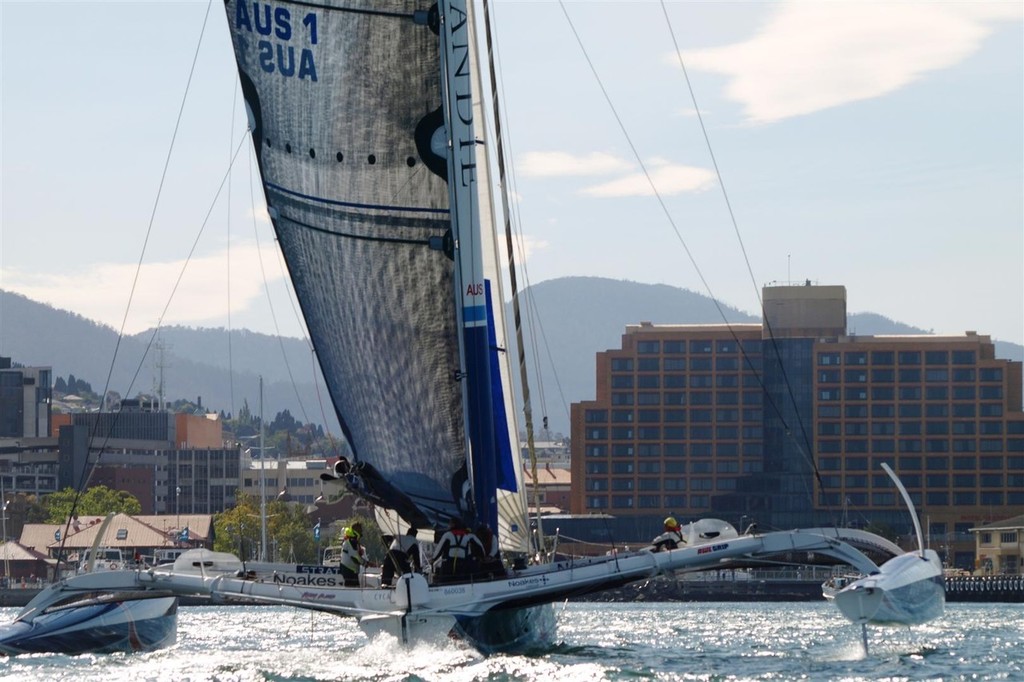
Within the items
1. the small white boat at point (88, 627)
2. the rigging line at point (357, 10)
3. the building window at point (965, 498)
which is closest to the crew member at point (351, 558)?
the small white boat at point (88, 627)

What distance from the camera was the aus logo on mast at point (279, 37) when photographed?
31.8 meters

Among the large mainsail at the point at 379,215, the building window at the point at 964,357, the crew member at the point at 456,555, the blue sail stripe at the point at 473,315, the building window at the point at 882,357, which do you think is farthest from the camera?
the building window at the point at 882,357

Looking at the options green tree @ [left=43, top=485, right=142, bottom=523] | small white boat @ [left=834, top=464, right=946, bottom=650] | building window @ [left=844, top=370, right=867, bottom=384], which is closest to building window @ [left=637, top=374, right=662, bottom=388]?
building window @ [left=844, top=370, right=867, bottom=384]

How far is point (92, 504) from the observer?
418 feet

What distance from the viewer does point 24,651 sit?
33156 millimetres

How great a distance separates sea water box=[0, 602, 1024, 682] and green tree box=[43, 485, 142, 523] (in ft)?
266

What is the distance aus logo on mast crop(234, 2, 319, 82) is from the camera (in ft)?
104

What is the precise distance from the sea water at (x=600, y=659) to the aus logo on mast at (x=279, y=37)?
9.38 meters

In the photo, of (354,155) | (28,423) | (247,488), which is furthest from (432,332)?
(28,423)

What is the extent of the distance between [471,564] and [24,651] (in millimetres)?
8717

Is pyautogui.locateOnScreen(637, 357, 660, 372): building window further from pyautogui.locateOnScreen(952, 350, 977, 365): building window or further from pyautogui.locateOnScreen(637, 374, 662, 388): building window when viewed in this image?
pyautogui.locateOnScreen(952, 350, 977, 365): building window

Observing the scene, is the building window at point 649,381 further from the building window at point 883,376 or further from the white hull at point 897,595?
the white hull at point 897,595

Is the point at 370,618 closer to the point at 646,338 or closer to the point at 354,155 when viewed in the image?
the point at 354,155

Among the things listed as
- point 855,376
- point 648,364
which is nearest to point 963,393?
point 855,376
